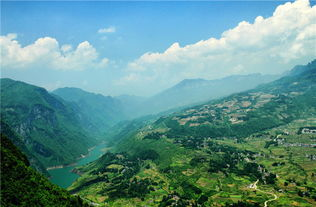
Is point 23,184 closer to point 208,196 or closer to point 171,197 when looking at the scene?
point 171,197

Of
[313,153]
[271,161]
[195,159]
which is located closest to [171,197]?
[195,159]

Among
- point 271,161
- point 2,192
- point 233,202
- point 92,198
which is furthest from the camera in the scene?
point 271,161

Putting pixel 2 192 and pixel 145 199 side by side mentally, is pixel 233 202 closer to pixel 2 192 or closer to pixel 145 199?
pixel 145 199

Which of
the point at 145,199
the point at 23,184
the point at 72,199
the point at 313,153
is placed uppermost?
the point at 23,184

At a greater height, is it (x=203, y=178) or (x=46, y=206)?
(x=46, y=206)

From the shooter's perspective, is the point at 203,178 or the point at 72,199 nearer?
the point at 72,199

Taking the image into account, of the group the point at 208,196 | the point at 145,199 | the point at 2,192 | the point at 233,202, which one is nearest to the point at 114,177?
the point at 145,199

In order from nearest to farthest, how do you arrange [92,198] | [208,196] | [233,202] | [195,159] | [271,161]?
1. [233,202]
2. [208,196]
3. [92,198]
4. [271,161]
5. [195,159]
